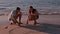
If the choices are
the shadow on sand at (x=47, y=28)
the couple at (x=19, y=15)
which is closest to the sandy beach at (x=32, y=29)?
the shadow on sand at (x=47, y=28)

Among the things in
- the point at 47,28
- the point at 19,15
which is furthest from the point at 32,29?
the point at 19,15

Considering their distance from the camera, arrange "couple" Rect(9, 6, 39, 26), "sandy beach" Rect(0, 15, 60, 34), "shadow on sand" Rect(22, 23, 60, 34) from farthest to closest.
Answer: "couple" Rect(9, 6, 39, 26), "shadow on sand" Rect(22, 23, 60, 34), "sandy beach" Rect(0, 15, 60, 34)

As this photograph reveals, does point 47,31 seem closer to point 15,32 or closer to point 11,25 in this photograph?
point 15,32

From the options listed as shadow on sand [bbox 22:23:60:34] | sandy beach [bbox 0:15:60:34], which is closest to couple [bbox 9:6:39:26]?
sandy beach [bbox 0:15:60:34]

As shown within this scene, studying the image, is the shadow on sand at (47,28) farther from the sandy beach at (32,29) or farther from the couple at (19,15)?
the couple at (19,15)

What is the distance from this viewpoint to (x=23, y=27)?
9086 millimetres

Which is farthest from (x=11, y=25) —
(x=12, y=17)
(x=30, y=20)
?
(x=30, y=20)

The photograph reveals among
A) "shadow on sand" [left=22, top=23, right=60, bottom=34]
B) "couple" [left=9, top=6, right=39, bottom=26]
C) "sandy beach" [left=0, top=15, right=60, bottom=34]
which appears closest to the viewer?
"sandy beach" [left=0, top=15, right=60, bottom=34]

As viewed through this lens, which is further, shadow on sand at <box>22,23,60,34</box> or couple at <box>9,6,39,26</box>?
couple at <box>9,6,39,26</box>

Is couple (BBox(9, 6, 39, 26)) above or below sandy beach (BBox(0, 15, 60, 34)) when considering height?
above

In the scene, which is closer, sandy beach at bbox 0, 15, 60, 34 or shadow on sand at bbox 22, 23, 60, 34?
sandy beach at bbox 0, 15, 60, 34

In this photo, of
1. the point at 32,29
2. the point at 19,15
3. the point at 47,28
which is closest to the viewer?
the point at 32,29

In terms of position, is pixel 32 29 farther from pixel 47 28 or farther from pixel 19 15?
pixel 19 15

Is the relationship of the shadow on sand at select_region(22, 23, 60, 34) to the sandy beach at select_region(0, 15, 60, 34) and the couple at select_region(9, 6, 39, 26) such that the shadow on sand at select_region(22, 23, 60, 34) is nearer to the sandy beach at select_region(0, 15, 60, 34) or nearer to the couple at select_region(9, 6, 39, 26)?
the sandy beach at select_region(0, 15, 60, 34)
